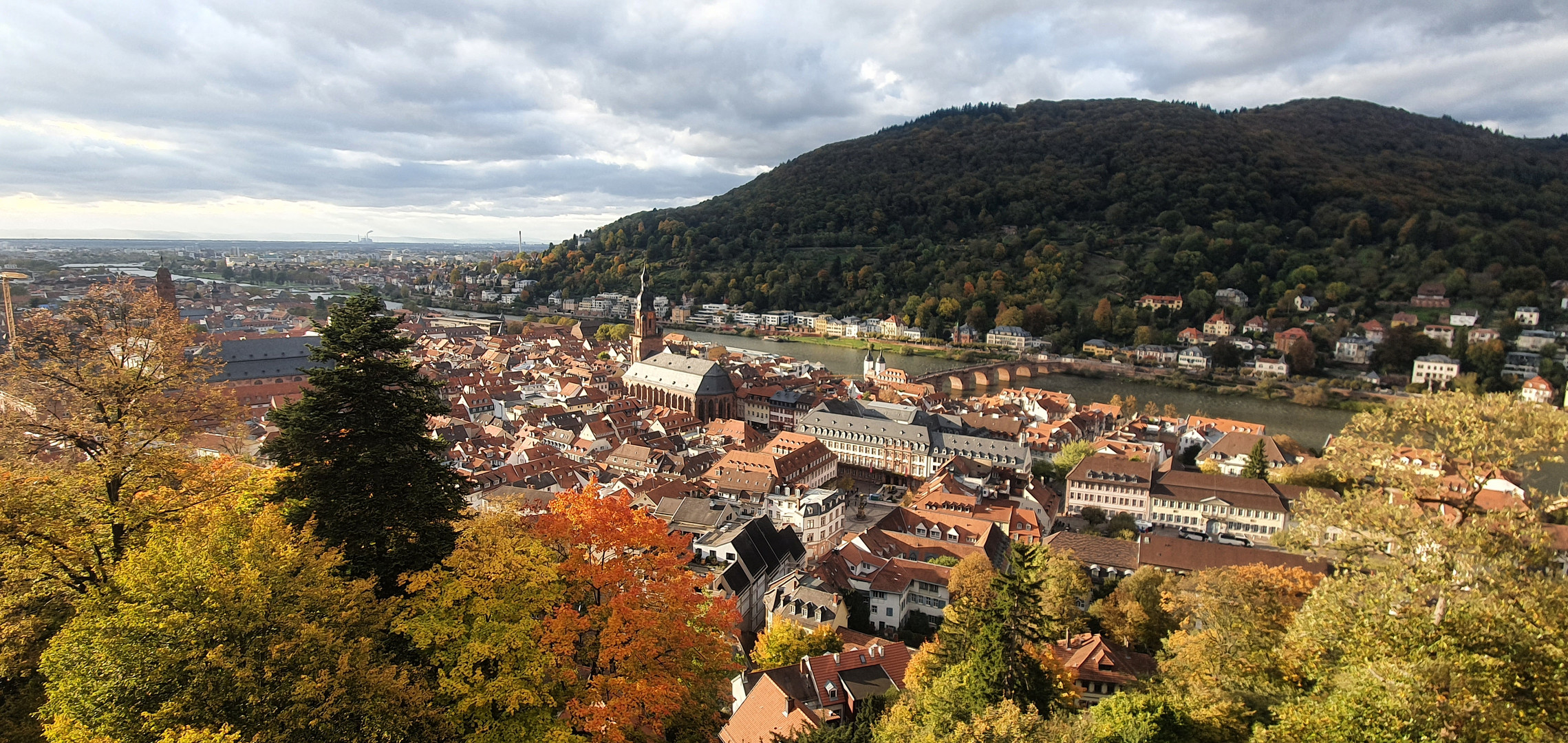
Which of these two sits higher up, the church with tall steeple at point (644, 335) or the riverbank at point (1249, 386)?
the church with tall steeple at point (644, 335)

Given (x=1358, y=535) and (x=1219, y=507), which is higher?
(x=1358, y=535)

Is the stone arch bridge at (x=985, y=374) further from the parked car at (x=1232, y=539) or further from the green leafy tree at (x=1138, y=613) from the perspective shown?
the green leafy tree at (x=1138, y=613)

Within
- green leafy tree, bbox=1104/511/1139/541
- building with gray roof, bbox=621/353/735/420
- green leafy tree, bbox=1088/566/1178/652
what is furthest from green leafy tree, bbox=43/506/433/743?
Answer: building with gray roof, bbox=621/353/735/420

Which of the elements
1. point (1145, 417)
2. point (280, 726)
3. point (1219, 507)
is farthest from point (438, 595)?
point (1145, 417)

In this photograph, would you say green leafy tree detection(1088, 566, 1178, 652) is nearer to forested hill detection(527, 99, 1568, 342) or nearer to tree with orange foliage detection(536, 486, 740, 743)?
tree with orange foliage detection(536, 486, 740, 743)

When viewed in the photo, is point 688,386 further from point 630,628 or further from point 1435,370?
point 1435,370

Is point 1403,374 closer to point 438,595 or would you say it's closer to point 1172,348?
point 1172,348

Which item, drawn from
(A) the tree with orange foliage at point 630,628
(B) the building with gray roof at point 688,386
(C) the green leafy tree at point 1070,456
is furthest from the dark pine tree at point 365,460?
(B) the building with gray roof at point 688,386
